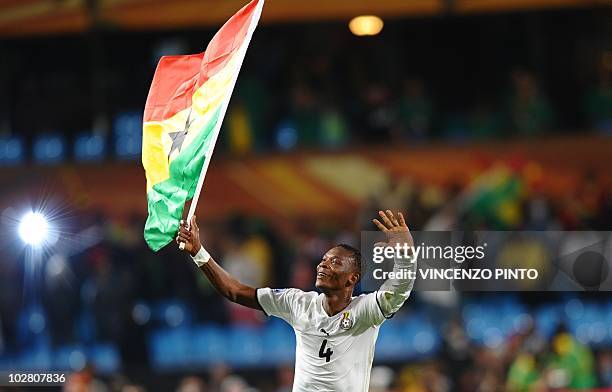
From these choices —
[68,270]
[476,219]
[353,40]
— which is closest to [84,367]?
[68,270]

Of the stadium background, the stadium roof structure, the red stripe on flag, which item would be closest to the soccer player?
the red stripe on flag

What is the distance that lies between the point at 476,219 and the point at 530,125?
5.30ft

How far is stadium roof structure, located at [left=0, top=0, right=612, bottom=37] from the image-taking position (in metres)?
17.8

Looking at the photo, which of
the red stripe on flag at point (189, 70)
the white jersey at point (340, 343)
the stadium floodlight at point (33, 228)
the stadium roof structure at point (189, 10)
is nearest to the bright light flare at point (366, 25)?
the stadium roof structure at point (189, 10)

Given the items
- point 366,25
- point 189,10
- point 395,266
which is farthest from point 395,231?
point 189,10

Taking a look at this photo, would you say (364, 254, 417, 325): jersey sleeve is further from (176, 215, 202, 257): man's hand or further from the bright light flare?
the bright light flare

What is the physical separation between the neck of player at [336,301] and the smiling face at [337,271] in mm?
58

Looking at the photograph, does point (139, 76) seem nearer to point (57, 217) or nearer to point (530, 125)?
point (57, 217)

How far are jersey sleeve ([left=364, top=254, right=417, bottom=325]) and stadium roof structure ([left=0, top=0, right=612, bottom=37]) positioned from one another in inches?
401

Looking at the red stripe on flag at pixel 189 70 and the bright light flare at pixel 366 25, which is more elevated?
the bright light flare at pixel 366 25

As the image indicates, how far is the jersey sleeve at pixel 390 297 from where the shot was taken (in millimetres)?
7575

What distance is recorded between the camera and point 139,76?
18.5 meters

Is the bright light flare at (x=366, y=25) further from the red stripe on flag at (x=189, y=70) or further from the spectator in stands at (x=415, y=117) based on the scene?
the red stripe on flag at (x=189, y=70)

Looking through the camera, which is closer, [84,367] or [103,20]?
[84,367]
